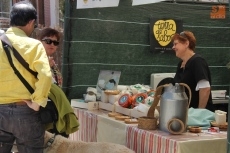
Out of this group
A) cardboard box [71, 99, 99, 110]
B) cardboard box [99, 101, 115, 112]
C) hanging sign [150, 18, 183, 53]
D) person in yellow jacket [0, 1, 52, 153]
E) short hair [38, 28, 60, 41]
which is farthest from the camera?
hanging sign [150, 18, 183, 53]

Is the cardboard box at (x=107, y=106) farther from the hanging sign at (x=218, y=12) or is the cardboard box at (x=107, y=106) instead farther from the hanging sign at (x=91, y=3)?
the hanging sign at (x=218, y=12)

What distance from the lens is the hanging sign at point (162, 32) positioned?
540cm

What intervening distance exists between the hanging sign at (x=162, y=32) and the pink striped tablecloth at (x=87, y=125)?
5.10ft

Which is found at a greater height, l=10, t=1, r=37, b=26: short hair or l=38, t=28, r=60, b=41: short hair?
l=10, t=1, r=37, b=26: short hair

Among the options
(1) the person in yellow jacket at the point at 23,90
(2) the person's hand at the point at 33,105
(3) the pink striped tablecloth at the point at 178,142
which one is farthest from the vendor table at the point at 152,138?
(2) the person's hand at the point at 33,105

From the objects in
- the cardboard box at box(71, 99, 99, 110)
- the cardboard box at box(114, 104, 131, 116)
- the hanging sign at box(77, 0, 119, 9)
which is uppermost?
the hanging sign at box(77, 0, 119, 9)

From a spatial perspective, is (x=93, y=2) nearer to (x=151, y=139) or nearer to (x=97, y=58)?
(x=97, y=58)

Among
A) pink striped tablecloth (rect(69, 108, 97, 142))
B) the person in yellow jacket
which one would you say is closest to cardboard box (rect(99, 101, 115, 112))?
pink striped tablecloth (rect(69, 108, 97, 142))

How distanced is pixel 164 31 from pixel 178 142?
2.86m

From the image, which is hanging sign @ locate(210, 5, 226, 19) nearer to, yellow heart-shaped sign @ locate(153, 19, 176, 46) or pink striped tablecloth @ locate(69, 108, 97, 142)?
yellow heart-shaped sign @ locate(153, 19, 176, 46)

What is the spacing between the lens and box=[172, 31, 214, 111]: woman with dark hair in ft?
13.2

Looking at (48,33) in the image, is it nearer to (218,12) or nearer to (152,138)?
(152,138)

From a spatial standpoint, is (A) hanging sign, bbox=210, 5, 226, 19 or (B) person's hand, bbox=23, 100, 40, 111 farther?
(A) hanging sign, bbox=210, 5, 226, 19

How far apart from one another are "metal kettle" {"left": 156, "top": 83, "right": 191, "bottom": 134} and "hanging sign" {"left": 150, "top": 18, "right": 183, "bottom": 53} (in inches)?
93.0
